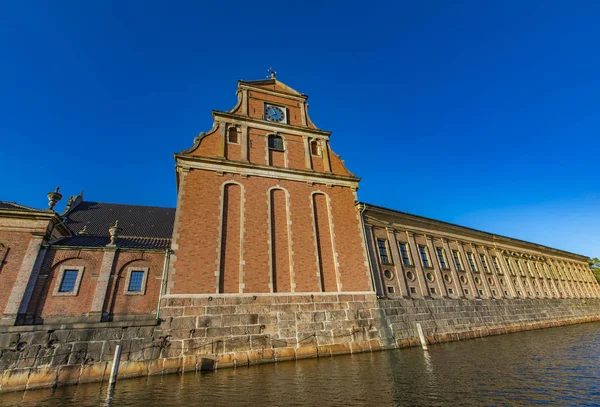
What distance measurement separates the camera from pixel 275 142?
787 inches

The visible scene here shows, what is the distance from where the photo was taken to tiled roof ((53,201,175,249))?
2195 cm

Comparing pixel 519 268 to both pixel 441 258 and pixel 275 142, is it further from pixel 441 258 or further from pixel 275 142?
pixel 275 142

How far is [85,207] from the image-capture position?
25766 mm

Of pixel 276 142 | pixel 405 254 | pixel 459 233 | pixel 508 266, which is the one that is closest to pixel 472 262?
pixel 459 233

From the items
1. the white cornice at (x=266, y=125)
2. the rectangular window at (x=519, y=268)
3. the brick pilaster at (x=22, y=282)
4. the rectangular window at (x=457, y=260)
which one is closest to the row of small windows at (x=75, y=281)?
the brick pilaster at (x=22, y=282)

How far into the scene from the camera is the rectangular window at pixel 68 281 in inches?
564

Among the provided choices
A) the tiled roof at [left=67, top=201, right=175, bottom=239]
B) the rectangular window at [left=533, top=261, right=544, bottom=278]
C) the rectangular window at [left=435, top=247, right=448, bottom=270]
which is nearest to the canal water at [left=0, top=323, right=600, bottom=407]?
the rectangular window at [left=435, top=247, right=448, bottom=270]

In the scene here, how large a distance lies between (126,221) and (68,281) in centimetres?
1073

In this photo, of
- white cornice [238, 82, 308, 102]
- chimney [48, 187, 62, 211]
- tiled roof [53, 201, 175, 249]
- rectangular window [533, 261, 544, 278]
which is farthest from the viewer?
rectangular window [533, 261, 544, 278]

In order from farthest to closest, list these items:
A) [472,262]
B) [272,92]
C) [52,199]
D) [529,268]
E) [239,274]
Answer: [529,268] < [472,262] < [272,92] < [52,199] < [239,274]

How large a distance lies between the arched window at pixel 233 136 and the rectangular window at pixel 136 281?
394 inches

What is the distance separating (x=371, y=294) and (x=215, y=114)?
52.4ft

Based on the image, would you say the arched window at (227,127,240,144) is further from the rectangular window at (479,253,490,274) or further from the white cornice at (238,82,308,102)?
the rectangular window at (479,253,490,274)

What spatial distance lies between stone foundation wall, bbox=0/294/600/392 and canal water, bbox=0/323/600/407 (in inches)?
29.4
